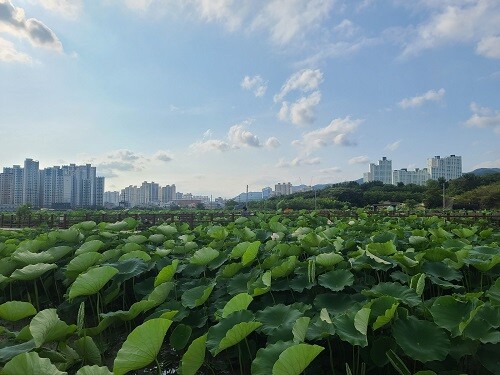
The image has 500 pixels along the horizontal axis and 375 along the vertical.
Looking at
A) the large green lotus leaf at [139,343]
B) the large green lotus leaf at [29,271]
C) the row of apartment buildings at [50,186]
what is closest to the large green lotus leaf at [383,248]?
the large green lotus leaf at [139,343]

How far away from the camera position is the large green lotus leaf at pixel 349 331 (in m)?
1.65

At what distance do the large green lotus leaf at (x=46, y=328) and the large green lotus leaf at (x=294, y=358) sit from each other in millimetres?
1193

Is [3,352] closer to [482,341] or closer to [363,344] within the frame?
[363,344]

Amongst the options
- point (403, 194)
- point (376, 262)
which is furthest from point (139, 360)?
point (403, 194)

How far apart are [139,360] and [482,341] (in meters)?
1.43

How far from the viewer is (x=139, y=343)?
5.36ft

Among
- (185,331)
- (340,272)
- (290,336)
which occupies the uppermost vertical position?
(340,272)

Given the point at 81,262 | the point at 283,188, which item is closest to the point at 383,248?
the point at 81,262

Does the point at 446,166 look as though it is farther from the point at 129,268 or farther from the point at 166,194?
the point at 129,268

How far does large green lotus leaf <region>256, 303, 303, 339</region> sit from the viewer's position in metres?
1.91

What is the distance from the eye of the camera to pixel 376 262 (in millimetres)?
2541

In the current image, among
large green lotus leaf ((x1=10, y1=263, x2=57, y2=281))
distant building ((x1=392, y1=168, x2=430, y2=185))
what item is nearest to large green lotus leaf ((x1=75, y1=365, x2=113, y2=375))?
large green lotus leaf ((x1=10, y1=263, x2=57, y2=281))

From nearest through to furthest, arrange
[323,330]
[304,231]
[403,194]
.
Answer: [323,330] < [304,231] < [403,194]

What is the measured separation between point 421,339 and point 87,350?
1668 mm
